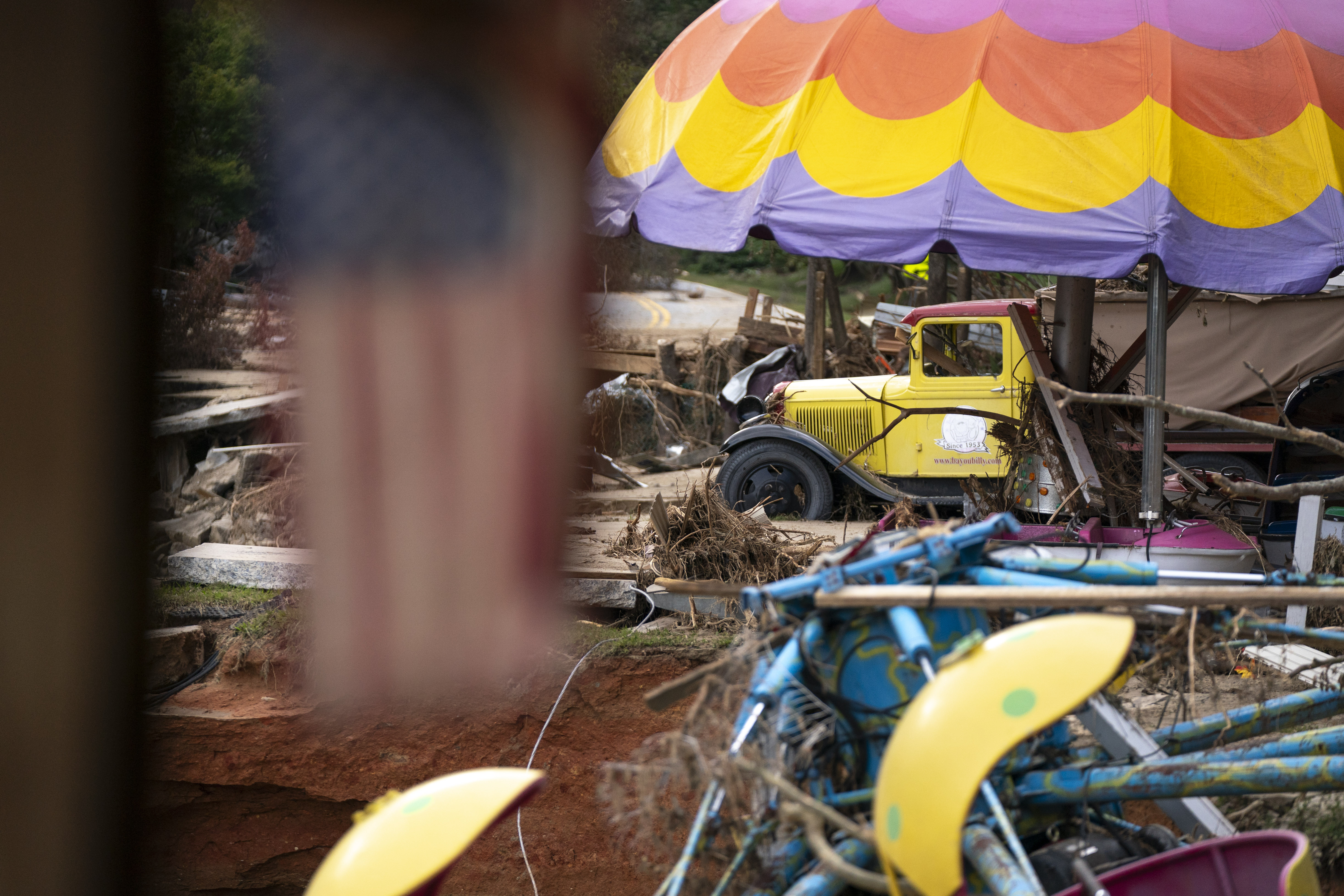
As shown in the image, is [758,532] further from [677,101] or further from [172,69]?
[172,69]

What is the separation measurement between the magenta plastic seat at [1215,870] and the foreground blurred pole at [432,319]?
6.04 ft

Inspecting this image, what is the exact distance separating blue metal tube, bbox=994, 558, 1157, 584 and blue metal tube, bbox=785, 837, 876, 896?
74cm

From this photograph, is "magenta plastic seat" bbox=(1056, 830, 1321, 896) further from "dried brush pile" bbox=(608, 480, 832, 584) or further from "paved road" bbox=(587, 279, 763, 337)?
"paved road" bbox=(587, 279, 763, 337)

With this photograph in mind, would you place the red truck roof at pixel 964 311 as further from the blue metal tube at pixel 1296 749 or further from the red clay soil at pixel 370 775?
the blue metal tube at pixel 1296 749

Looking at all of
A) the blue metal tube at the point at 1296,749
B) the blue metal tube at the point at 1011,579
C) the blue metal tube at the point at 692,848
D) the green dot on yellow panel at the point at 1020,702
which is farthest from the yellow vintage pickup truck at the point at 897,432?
the green dot on yellow panel at the point at 1020,702

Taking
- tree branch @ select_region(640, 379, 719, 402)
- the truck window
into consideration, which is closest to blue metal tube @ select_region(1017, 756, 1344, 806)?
the truck window

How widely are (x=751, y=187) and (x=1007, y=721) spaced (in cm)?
393

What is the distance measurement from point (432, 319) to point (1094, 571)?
169 centimetres

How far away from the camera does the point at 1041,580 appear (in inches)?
83.4

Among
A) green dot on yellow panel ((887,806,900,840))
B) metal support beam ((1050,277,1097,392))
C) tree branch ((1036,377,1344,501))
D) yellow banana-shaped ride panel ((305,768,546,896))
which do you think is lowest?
yellow banana-shaped ride panel ((305,768,546,896))

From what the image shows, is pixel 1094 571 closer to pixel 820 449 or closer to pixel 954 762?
pixel 954 762

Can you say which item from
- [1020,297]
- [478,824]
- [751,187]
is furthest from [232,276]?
[1020,297]

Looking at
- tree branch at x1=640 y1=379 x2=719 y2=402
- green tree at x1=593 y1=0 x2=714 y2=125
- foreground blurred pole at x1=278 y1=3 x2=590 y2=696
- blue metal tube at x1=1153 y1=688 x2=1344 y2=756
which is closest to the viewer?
foreground blurred pole at x1=278 y1=3 x2=590 y2=696

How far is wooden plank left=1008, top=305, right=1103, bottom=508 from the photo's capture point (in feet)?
19.2
